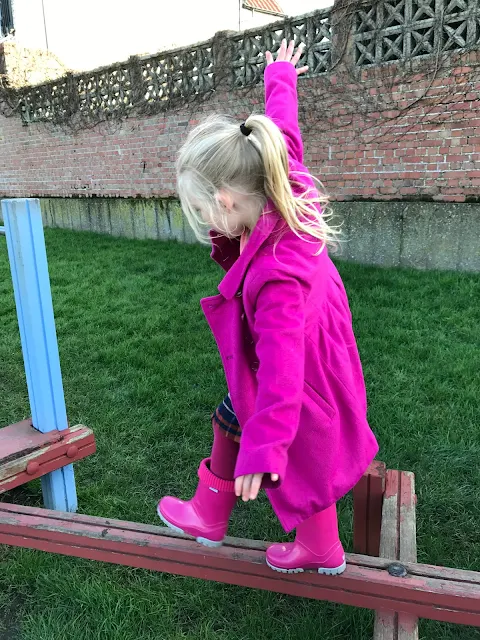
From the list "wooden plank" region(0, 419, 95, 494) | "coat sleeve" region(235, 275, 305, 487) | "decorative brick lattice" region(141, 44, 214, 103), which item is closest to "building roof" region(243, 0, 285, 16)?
"decorative brick lattice" region(141, 44, 214, 103)

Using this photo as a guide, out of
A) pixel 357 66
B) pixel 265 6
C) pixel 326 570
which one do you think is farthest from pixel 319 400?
pixel 265 6

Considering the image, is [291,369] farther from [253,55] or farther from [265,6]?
[265,6]

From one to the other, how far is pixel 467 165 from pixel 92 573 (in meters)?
4.85

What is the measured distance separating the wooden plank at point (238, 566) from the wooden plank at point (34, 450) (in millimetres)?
127

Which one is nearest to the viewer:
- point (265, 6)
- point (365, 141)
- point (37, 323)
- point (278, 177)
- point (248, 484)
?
point (248, 484)

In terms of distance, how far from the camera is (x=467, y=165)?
524 cm

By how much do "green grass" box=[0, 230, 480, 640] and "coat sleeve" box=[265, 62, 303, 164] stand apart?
1480 mm

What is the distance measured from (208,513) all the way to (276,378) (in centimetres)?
75

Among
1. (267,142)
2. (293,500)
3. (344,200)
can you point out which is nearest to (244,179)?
(267,142)

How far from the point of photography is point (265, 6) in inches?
715

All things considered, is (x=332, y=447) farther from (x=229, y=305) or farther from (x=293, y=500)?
(x=229, y=305)

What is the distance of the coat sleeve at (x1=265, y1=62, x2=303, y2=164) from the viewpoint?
5.58ft

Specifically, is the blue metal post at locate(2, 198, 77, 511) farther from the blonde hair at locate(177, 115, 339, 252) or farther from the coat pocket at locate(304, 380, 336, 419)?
the coat pocket at locate(304, 380, 336, 419)

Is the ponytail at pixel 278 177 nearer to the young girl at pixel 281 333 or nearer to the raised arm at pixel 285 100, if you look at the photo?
the young girl at pixel 281 333
